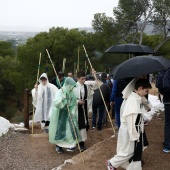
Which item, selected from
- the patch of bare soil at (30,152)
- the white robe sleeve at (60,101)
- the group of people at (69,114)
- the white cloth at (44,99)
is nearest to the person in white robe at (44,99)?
the white cloth at (44,99)

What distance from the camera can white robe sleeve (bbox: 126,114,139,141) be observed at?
397 cm

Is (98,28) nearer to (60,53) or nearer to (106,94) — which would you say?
(60,53)

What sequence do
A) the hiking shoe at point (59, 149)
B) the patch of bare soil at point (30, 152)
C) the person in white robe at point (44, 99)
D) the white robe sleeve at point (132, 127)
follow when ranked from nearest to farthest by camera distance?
1. the white robe sleeve at point (132, 127)
2. the patch of bare soil at point (30, 152)
3. the hiking shoe at point (59, 149)
4. the person in white robe at point (44, 99)

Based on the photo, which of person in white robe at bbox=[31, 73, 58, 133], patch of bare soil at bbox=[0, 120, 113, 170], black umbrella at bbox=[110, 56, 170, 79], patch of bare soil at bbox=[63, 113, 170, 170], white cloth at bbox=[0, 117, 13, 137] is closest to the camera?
black umbrella at bbox=[110, 56, 170, 79]

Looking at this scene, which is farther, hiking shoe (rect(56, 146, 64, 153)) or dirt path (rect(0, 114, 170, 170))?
hiking shoe (rect(56, 146, 64, 153))

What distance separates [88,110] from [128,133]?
2975mm

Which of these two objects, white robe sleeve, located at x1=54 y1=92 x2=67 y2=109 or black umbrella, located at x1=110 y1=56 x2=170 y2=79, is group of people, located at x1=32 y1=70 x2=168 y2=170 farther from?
black umbrella, located at x1=110 y1=56 x2=170 y2=79

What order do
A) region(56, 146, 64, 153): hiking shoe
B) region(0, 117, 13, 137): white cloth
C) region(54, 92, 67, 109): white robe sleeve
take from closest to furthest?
region(54, 92, 67, 109): white robe sleeve < region(56, 146, 64, 153): hiking shoe < region(0, 117, 13, 137): white cloth

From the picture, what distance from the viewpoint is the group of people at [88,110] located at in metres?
4.06

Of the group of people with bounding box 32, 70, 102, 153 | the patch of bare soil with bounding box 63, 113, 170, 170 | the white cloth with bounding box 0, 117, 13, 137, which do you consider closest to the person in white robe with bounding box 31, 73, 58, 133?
the white cloth with bounding box 0, 117, 13, 137

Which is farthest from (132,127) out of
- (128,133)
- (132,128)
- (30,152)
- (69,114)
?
(30,152)

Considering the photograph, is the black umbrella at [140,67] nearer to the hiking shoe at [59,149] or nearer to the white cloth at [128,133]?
the white cloth at [128,133]

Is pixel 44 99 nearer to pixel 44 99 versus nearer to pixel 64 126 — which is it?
pixel 44 99

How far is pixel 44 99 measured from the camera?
758 cm
